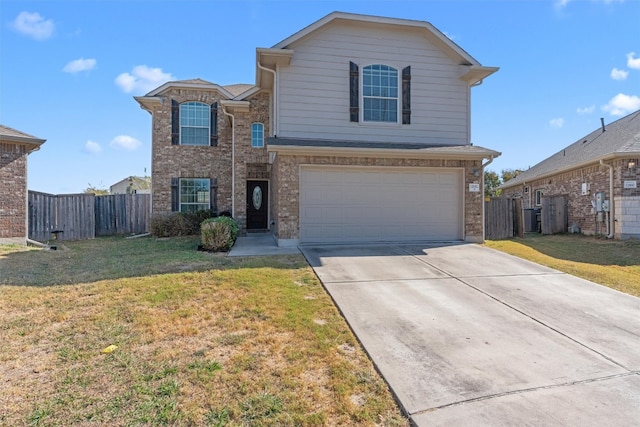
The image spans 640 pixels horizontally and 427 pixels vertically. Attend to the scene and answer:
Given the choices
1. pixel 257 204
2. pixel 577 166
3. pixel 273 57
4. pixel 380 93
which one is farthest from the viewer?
pixel 577 166

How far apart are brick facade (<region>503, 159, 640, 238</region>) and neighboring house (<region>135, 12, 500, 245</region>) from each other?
6367 millimetres

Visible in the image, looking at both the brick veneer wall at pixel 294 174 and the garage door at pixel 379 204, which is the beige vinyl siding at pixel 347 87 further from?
the garage door at pixel 379 204

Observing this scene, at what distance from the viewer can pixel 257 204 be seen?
48.4 feet

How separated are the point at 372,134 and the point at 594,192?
401 inches

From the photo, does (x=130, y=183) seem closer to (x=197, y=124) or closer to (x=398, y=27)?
(x=197, y=124)

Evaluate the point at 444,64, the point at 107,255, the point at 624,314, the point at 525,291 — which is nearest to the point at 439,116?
the point at 444,64

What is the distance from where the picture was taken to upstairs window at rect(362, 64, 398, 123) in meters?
10.7

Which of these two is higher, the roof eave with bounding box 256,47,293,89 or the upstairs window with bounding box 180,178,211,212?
the roof eave with bounding box 256,47,293,89

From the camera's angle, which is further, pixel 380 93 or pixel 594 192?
pixel 594 192

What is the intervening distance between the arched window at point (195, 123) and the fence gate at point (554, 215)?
50.1 ft

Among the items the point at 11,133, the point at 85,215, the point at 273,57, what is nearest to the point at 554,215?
the point at 273,57

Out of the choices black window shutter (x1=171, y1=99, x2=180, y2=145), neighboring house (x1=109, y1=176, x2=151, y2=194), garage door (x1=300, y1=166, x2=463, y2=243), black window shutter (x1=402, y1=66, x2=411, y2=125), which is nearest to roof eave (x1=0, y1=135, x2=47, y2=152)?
black window shutter (x1=171, y1=99, x2=180, y2=145)

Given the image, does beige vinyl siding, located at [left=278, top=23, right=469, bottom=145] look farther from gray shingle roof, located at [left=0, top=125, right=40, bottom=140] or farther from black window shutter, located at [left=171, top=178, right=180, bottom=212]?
gray shingle roof, located at [left=0, top=125, right=40, bottom=140]

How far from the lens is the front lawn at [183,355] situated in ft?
8.45
